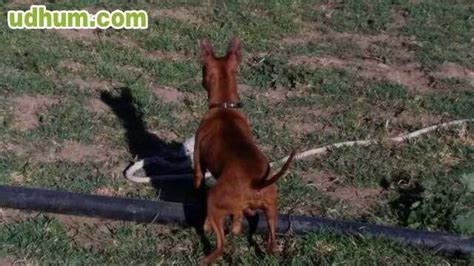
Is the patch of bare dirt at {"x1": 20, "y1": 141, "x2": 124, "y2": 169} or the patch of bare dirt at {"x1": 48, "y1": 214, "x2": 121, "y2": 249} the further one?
the patch of bare dirt at {"x1": 20, "y1": 141, "x2": 124, "y2": 169}

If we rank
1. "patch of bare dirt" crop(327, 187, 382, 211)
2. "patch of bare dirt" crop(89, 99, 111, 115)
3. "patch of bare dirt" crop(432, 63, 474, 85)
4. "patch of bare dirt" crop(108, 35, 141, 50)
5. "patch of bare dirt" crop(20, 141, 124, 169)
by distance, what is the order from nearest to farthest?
"patch of bare dirt" crop(327, 187, 382, 211)
"patch of bare dirt" crop(20, 141, 124, 169)
"patch of bare dirt" crop(89, 99, 111, 115)
"patch of bare dirt" crop(432, 63, 474, 85)
"patch of bare dirt" crop(108, 35, 141, 50)

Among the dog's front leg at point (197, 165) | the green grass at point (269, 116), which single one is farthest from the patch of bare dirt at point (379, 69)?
the dog's front leg at point (197, 165)

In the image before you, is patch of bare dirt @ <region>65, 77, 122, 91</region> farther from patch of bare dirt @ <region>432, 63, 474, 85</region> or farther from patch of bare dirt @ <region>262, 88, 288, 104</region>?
patch of bare dirt @ <region>432, 63, 474, 85</region>

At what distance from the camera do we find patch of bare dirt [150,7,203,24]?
8.52 m

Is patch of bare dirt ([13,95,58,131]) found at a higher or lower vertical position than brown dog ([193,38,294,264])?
lower

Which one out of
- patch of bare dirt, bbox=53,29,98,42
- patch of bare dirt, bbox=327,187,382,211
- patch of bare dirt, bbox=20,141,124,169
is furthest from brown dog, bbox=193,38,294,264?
patch of bare dirt, bbox=53,29,98,42

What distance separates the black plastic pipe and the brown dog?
0.20 meters

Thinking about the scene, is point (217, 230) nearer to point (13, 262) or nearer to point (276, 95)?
point (13, 262)

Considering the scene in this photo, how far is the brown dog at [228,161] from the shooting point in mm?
3918

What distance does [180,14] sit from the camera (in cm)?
865

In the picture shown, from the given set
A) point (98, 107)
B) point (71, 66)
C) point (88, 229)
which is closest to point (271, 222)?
point (88, 229)

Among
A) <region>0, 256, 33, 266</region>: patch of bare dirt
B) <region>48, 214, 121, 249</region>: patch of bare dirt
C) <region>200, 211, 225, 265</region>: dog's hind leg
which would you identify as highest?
<region>200, 211, 225, 265</region>: dog's hind leg

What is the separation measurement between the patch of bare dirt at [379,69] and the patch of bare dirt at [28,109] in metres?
2.28

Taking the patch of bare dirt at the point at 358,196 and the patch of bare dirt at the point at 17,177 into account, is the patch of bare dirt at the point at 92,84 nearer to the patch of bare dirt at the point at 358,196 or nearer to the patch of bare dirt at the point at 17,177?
the patch of bare dirt at the point at 17,177
